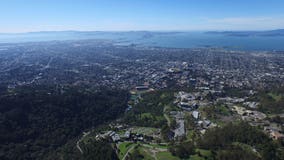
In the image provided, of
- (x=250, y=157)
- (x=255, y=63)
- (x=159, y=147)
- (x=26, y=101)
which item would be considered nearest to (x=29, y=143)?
(x=26, y=101)

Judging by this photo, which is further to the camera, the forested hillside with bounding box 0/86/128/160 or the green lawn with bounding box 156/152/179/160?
the forested hillside with bounding box 0/86/128/160

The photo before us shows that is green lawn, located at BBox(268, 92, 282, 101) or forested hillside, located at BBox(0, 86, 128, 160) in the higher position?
green lawn, located at BBox(268, 92, 282, 101)

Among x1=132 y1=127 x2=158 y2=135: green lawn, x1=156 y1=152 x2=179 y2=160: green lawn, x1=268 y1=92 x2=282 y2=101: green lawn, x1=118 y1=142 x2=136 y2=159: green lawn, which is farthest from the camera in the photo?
x1=268 y1=92 x2=282 y2=101: green lawn

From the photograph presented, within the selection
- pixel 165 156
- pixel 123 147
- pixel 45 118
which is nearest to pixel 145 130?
pixel 123 147

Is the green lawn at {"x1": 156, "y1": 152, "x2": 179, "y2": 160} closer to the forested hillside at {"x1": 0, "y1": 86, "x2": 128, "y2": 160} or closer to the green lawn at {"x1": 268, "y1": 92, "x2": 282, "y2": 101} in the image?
the forested hillside at {"x1": 0, "y1": 86, "x2": 128, "y2": 160}

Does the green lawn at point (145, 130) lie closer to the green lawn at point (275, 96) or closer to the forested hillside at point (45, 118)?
the forested hillside at point (45, 118)

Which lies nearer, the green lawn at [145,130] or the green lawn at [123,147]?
the green lawn at [123,147]

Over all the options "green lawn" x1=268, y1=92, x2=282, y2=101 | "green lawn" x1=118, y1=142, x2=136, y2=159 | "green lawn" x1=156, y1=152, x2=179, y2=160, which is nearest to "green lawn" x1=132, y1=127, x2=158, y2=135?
"green lawn" x1=118, y1=142, x2=136, y2=159

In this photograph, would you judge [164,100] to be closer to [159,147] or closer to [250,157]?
[159,147]

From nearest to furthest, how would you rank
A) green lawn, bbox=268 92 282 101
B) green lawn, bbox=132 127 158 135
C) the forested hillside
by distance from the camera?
the forested hillside
green lawn, bbox=132 127 158 135
green lawn, bbox=268 92 282 101

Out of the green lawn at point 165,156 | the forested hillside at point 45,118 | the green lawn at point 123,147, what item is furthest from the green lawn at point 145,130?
the forested hillside at point 45,118

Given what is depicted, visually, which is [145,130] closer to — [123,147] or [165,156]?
[123,147]
